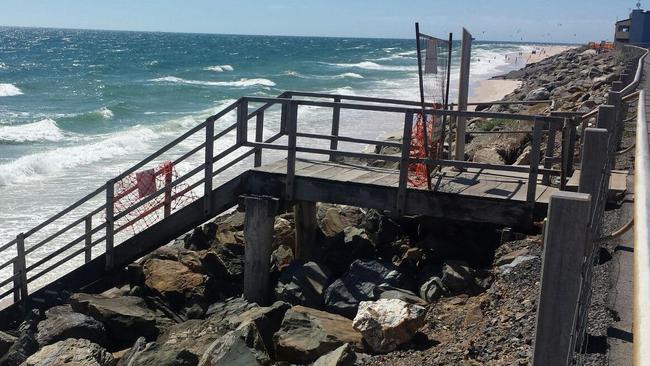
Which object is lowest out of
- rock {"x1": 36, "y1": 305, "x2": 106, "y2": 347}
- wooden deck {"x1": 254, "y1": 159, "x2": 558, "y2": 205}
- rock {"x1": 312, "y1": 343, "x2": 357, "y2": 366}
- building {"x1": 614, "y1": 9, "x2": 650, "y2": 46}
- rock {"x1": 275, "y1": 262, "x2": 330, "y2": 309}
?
rock {"x1": 36, "y1": 305, "x2": 106, "y2": 347}

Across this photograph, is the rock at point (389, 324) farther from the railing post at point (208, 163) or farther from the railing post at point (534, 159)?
the railing post at point (208, 163)

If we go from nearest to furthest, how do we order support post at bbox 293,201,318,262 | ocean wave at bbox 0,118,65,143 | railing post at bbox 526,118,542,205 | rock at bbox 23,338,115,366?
rock at bbox 23,338,115,366, railing post at bbox 526,118,542,205, support post at bbox 293,201,318,262, ocean wave at bbox 0,118,65,143

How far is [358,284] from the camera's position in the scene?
8.02m

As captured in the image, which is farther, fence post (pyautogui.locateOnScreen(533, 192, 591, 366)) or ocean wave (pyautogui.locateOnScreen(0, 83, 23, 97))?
ocean wave (pyautogui.locateOnScreen(0, 83, 23, 97))

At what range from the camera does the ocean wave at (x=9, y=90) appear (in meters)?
47.8

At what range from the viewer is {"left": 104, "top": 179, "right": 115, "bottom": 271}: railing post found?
29.0ft

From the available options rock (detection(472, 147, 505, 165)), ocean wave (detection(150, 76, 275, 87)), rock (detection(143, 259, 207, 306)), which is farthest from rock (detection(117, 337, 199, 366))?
ocean wave (detection(150, 76, 275, 87))

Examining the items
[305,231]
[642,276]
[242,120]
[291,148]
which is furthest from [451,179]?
[642,276]

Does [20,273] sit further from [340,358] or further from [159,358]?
[340,358]

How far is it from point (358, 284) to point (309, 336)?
1.32 meters

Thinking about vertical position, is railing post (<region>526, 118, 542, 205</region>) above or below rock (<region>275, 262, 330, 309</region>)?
above

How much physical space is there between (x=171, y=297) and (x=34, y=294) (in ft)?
5.73

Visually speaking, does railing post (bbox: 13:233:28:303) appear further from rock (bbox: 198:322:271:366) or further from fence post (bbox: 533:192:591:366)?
fence post (bbox: 533:192:591:366)

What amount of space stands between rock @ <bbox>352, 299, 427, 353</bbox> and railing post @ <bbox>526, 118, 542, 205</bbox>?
5.92 ft
